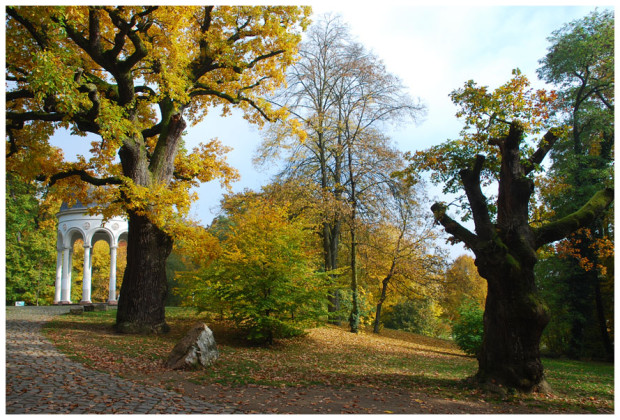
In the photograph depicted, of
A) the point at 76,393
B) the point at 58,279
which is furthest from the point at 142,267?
the point at 58,279

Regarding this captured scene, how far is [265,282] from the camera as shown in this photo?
10.9m

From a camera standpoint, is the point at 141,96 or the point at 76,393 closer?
Answer: the point at 76,393

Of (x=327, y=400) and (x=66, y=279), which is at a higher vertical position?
(x=66, y=279)

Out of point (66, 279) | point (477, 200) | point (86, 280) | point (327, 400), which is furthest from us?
point (86, 280)

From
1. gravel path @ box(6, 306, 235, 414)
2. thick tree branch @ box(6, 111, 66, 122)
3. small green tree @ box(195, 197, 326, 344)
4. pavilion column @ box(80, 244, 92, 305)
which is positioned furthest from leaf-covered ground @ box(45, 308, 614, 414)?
pavilion column @ box(80, 244, 92, 305)

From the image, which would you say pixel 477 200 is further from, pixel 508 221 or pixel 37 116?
pixel 37 116

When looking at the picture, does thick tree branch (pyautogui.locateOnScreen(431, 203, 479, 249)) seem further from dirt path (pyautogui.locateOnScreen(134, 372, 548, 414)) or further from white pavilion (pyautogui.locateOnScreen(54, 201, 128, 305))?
white pavilion (pyautogui.locateOnScreen(54, 201, 128, 305))

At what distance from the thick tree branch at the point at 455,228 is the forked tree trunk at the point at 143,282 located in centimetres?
710

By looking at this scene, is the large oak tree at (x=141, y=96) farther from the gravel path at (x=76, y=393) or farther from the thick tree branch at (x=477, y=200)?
the thick tree branch at (x=477, y=200)

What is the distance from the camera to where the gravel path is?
476cm

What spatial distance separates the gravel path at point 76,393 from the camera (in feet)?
15.6

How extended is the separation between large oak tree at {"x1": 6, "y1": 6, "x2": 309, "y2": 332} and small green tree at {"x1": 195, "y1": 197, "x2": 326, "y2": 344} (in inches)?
45.7

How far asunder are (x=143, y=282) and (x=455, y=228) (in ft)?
25.4

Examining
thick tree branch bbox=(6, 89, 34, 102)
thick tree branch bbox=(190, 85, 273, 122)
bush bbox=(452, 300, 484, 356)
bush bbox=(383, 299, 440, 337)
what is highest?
thick tree branch bbox=(190, 85, 273, 122)
